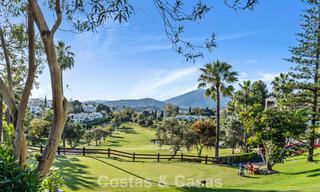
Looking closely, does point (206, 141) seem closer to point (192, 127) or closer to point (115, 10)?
point (192, 127)

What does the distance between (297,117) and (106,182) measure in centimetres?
1442

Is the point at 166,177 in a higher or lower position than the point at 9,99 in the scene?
lower

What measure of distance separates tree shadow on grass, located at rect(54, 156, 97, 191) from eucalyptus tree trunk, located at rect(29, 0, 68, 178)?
8891 mm

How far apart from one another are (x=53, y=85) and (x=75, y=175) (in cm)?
1356

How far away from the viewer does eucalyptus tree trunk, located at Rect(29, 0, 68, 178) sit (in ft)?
22.2

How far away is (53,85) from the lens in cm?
702

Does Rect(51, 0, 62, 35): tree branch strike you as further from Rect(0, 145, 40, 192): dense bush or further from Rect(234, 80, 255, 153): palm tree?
Rect(234, 80, 255, 153): palm tree

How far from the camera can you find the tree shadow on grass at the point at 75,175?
1669 centimetres

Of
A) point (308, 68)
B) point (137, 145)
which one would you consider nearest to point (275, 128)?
point (308, 68)

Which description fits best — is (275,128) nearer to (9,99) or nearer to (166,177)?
(166,177)

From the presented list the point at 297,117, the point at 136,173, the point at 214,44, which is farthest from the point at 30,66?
the point at 297,117

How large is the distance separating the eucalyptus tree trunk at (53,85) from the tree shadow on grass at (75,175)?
8891 millimetres

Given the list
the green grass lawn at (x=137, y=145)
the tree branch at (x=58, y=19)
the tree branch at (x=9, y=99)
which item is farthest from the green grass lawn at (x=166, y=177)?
the green grass lawn at (x=137, y=145)

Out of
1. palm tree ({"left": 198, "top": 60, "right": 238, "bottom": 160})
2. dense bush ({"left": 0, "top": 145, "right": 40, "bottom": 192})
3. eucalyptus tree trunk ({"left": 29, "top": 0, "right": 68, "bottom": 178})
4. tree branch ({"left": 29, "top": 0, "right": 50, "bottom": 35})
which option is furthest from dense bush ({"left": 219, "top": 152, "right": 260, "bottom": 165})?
dense bush ({"left": 0, "top": 145, "right": 40, "bottom": 192})
